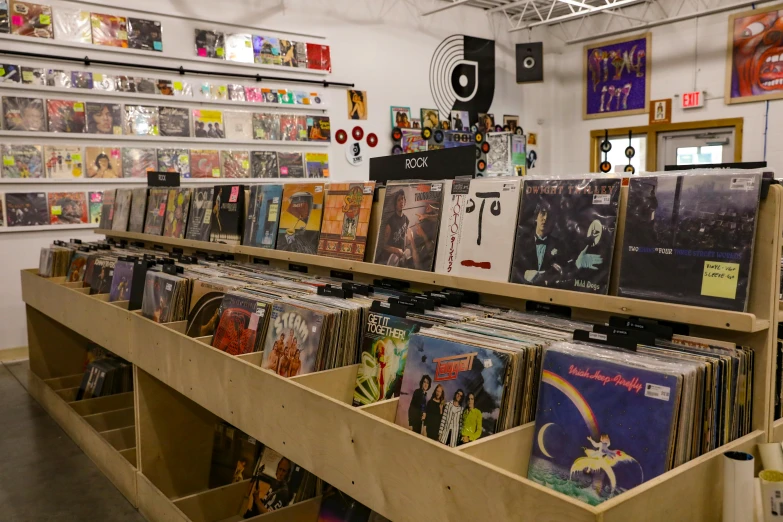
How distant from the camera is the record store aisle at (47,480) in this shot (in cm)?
269

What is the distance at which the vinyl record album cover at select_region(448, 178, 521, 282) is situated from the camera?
1.88 metres

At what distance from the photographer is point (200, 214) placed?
349 centimetres

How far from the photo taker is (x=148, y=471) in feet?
8.46

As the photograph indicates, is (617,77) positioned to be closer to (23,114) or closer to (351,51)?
(351,51)

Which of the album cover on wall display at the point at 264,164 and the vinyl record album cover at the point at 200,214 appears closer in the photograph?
the vinyl record album cover at the point at 200,214

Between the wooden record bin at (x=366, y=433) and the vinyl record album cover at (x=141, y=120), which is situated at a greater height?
the vinyl record album cover at (x=141, y=120)

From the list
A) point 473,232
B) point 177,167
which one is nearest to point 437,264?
point 473,232

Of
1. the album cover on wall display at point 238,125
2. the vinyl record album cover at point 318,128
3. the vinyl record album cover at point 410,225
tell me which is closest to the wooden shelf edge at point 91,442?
the vinyl record album cover at point 410,225

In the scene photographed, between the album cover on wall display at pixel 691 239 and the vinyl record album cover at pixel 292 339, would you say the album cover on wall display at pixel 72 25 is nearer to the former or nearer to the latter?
the vinyl record album cover at pixel 292 339

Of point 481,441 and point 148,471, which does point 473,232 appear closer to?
point 481,441

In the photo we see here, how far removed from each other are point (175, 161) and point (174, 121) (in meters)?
0.40

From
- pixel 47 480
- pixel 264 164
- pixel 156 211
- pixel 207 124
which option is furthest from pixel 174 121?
pixel 47 480

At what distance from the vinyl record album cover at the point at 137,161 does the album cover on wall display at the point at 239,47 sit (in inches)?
53.1

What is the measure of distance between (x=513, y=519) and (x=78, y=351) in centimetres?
402
